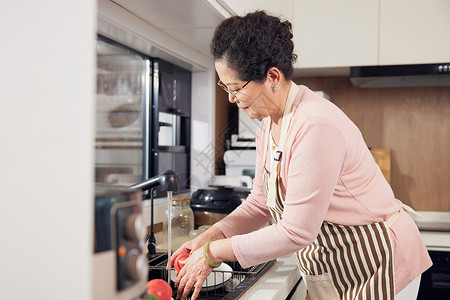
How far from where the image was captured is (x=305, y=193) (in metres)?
1.01

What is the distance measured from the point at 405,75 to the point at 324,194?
1474 millimetres

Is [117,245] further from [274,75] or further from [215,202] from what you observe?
[215,202]

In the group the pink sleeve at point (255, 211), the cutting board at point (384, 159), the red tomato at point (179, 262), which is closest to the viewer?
the red tomato at point (179, 262)

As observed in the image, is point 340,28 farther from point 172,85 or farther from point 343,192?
point 343,192

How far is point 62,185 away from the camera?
0.47m

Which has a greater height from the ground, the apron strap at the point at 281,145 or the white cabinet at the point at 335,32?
the white cabinet at the point at 335,32

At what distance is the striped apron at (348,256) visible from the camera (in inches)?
46.6

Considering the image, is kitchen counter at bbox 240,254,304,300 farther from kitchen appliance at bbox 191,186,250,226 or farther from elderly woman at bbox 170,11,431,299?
kitchen appliance at bbox 191,186,250,226

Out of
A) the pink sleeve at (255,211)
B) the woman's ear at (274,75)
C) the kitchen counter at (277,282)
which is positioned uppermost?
the woman's ear at (274,75)

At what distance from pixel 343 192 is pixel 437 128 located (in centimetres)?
162

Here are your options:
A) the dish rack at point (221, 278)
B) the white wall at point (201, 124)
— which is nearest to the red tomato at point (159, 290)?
the dish rack at point (221, 278)

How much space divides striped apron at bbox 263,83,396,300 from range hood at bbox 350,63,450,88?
122cm

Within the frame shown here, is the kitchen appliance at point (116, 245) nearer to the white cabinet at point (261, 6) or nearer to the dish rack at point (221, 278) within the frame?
the dish rack at point (221, 278)

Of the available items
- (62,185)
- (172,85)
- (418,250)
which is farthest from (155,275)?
(172,85)
